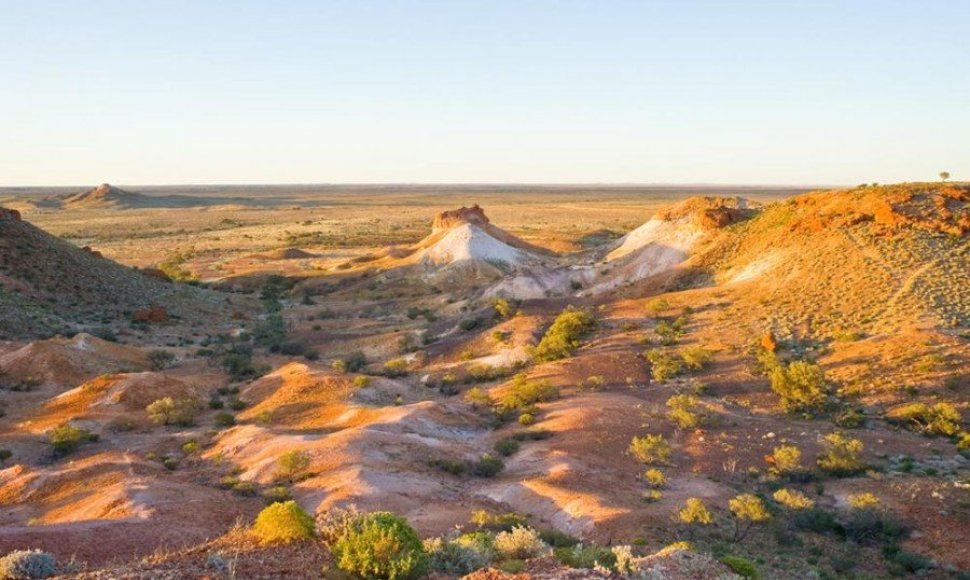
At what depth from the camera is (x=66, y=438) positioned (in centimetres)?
2186

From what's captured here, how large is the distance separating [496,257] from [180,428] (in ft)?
122

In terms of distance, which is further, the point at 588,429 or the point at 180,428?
the point at 180,428

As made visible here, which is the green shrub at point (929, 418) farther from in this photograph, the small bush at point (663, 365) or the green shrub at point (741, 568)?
the green shrub at point (741, 568)

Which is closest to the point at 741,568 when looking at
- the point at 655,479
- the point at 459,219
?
the point at 655,479

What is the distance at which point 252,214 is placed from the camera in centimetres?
15350

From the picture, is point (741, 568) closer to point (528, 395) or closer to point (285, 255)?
point (528, 395)

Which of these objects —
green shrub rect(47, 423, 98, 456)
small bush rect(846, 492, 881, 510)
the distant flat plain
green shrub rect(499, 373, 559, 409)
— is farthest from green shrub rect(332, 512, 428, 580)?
the distant flat plain

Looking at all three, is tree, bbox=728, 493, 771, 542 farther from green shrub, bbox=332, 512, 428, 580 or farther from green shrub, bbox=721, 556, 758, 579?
green shrub, bbox=332, 512, 428, 580

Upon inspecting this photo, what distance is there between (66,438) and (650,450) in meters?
16.2

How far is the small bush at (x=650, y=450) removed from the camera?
19.3 metres

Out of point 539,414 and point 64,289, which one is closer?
point 539,414

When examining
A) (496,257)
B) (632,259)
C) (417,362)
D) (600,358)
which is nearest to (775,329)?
(600,358)

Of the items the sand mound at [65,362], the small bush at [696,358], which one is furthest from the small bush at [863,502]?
the sand mound at [65,362]

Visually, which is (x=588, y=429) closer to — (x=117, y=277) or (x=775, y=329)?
(x=775, y=329)
